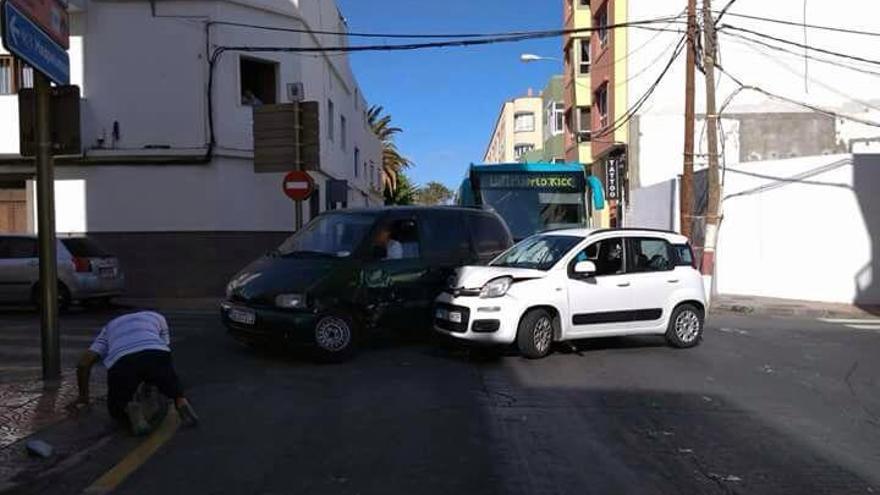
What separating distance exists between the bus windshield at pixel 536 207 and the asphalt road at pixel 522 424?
21.1ft

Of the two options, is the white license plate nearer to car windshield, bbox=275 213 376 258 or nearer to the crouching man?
car windshield, bbox=275 213 376 258

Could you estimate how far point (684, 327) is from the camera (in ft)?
37.4

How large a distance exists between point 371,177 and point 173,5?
2228 cm

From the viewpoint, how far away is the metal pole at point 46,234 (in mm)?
8281

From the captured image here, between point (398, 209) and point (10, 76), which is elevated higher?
point (10, 76)

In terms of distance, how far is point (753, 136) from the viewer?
2870 centimetres

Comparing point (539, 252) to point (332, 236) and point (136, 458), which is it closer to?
point (332, 236)

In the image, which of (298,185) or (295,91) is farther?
(295,91)

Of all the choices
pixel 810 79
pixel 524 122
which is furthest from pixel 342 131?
pixel 524 122

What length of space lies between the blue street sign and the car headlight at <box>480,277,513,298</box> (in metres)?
5.03

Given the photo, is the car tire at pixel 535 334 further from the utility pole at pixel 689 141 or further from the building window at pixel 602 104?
the building window at pixel 602 104

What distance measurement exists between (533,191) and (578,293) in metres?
7.59

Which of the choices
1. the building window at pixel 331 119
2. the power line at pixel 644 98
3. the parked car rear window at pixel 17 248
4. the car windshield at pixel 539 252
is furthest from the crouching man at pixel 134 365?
the power line at pixel 644 98

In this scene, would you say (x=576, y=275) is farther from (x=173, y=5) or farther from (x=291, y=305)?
(x=173, y=5)
